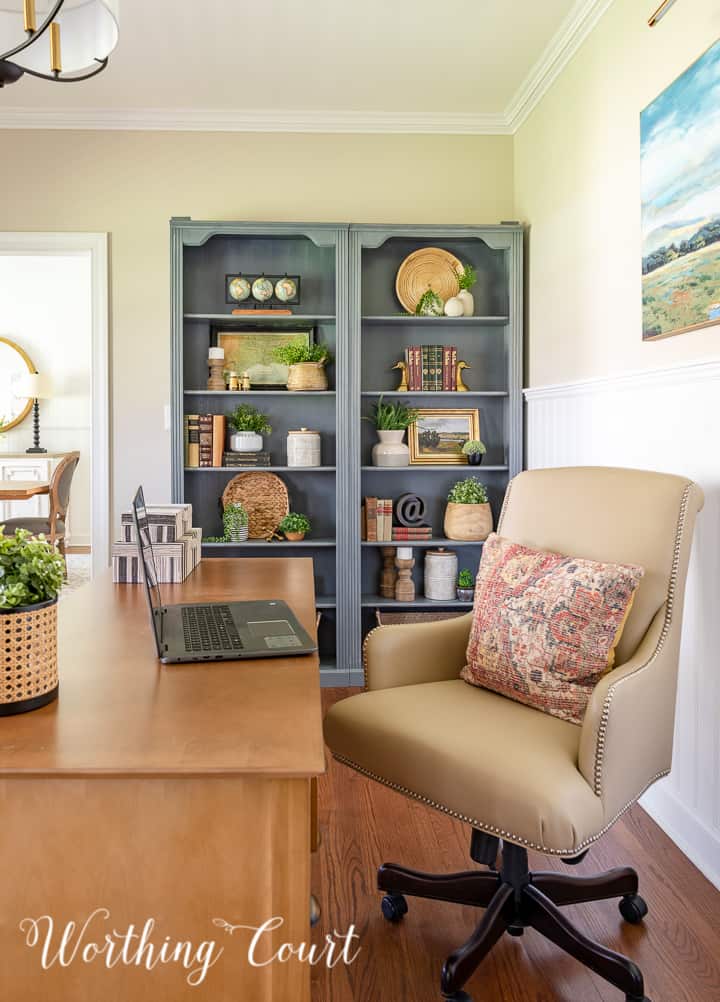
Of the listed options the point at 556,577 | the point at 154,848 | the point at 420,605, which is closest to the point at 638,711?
the point at 556,577

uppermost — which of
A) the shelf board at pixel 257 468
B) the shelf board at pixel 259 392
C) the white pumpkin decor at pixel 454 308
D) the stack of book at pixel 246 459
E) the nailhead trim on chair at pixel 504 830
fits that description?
the white pumpkin decor at pixel 454 308

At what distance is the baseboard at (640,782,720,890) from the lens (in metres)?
2.11

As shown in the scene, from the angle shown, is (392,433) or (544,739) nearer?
Result: (544,739)

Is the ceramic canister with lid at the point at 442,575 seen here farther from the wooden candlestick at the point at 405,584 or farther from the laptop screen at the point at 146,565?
the laptop screen at the point at 146,565

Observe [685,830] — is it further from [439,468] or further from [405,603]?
[439,468]

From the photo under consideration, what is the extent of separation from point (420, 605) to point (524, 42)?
7.81 feet

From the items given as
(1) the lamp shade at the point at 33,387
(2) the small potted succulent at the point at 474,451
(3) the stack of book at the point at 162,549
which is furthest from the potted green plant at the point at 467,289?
(1) the lamp shade at the point at 33,387

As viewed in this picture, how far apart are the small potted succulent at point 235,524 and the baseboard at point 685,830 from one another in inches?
80.2

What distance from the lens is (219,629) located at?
5.50 feet

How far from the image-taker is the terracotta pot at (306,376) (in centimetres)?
375

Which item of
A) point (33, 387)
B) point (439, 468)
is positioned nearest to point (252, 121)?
point (439, 468)

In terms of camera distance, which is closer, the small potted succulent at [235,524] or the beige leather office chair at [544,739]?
the beige leather office chair at [544,739]

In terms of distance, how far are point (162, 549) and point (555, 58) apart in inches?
97.5

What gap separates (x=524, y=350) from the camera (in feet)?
12.6
